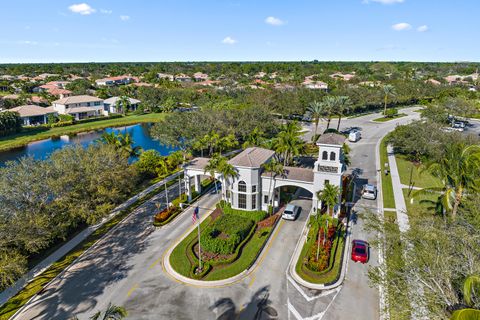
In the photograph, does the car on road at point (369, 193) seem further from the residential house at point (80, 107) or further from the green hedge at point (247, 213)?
the residential house at point (80, 107)

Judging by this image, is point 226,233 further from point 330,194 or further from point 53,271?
point 53,271

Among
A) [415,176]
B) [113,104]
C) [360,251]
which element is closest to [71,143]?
[113,104]

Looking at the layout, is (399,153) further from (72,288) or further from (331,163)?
(72,288)

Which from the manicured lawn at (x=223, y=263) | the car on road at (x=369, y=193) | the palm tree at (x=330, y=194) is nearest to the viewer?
the manicured lawn at (x=223, y=263)

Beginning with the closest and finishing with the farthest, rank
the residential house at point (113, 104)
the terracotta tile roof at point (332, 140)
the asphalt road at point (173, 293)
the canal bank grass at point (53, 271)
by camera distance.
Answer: the asphalt road at point (173, 293) < the canal bank grass at point (53, 271) < the terracotta tile roof at point (332, 140) < the residential house at point (113, 104)

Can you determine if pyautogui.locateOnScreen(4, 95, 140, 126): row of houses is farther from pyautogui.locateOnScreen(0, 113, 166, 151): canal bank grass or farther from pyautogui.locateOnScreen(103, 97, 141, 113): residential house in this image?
pyautogui.locateOnScreen(0, 113, 166, 151): canal bank grass

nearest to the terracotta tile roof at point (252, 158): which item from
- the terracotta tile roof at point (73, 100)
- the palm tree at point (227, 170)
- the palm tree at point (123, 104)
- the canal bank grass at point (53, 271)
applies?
the palm tree at point (227, 170)

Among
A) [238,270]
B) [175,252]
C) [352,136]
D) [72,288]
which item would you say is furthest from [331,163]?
[352,136]
